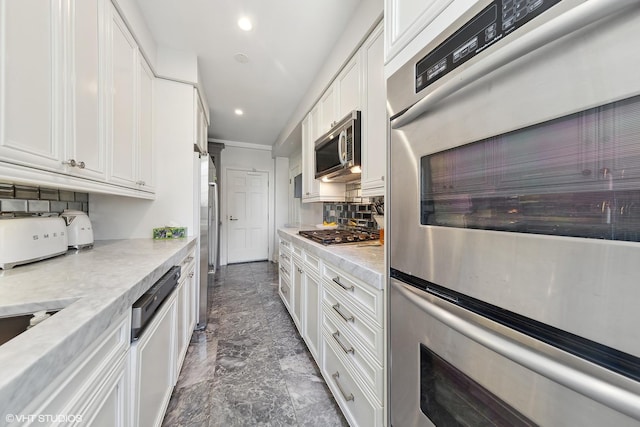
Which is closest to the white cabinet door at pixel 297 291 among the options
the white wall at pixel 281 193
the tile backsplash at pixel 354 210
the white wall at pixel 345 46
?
the tile backsplash at pixel 354 210

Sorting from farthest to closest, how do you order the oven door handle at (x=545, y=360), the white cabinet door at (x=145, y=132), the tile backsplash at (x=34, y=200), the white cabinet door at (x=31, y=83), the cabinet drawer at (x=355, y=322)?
the white cabinet door at (x=145, y=132) → the tile backsplash at (x=34, y=200) → the cabinet drawer at (x=355, y=322) → the white cabinet door at (x=31, y=83) → the oven door handle at (x=545, y=360)

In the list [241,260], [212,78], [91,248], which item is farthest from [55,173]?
[241,260]

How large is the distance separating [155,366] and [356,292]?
39.4 inches

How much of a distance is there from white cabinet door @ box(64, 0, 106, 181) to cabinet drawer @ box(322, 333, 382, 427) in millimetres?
1627

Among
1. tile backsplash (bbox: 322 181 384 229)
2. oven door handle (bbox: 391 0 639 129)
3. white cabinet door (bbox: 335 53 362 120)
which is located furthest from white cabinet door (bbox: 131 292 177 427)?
white cabinet door (bbox: 335 53 362 120)

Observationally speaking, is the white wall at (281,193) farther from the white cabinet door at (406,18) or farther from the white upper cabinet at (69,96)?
the white cabinet door at (406,18)

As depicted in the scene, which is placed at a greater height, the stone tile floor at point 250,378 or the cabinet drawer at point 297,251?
the cabinet drawer at point 297,251

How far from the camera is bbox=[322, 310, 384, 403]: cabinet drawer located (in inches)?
37.7

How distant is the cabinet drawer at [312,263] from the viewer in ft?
5.38

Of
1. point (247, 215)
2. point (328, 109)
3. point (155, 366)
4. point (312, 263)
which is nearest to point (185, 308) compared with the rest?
point (155, 366)

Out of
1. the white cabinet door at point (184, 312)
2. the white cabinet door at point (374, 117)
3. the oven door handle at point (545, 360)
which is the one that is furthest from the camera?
the white cabinet door at point (184, 312)

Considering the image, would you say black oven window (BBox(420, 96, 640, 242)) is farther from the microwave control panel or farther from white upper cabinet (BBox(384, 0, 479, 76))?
white upper cabinet (BBox(384, 0, 479, 76))

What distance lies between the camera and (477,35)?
542mm

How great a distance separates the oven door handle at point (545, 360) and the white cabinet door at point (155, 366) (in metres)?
1.07
